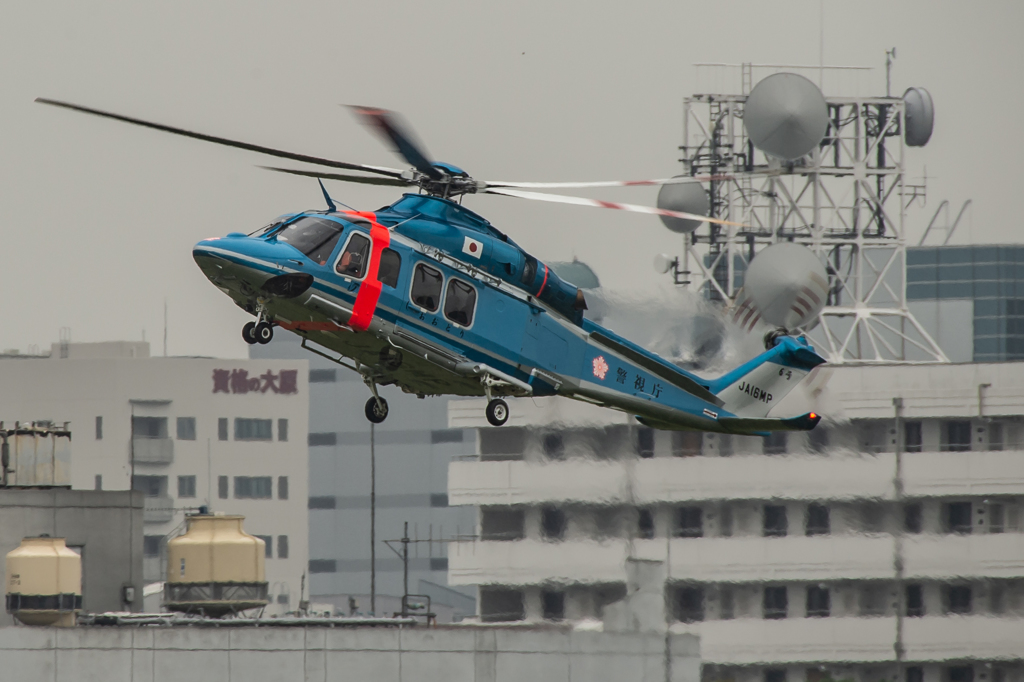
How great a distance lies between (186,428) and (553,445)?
70.6 meters

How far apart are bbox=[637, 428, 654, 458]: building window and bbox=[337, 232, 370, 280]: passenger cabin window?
1537 inches

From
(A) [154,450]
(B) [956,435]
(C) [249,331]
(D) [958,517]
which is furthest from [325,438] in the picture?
(C) [249,331]

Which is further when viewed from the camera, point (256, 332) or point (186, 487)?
point (186, 487)

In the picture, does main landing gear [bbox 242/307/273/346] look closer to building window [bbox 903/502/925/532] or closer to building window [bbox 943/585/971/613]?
building window [bbox 903/502/925/532]

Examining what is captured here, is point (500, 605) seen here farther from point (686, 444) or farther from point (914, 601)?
point (914, 601)

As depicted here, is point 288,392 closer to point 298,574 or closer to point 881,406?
point 298,574

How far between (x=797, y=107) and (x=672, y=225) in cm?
1217

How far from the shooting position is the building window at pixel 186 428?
12912cm

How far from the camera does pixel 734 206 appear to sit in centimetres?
7712

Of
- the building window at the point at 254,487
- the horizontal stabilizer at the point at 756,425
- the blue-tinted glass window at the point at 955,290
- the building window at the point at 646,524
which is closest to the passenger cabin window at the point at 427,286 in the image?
the horizontal stabilizer at the point at 756,425

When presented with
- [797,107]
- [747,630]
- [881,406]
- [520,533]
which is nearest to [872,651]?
[747,630]

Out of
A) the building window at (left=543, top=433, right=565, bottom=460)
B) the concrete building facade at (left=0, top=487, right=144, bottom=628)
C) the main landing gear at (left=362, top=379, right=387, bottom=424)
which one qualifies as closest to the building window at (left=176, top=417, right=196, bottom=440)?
the building window at (left=543, top=433, right=565, bottom=460)

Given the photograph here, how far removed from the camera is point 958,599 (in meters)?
63.9

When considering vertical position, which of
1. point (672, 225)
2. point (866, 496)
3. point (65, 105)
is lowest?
point (866, 496)
